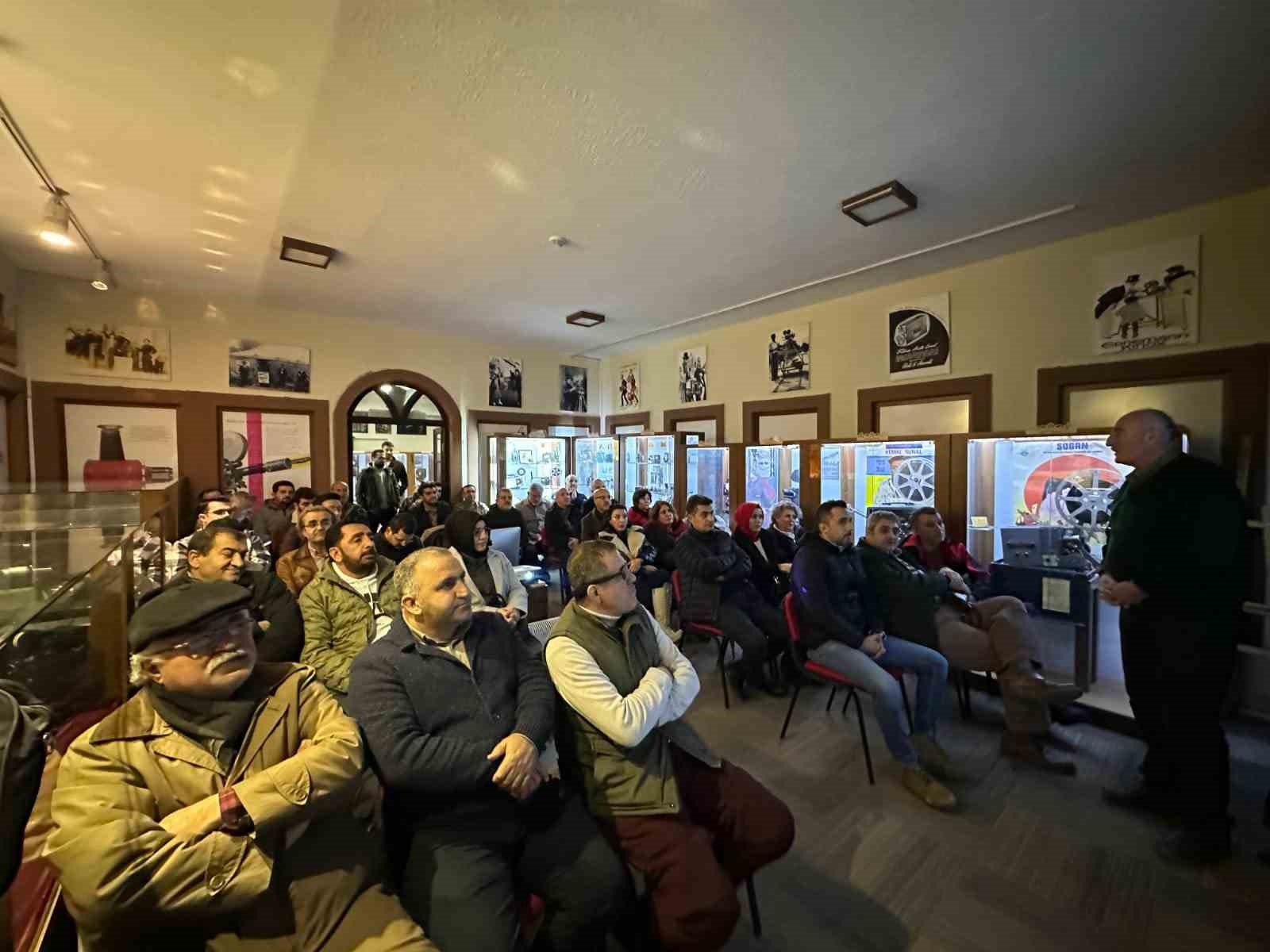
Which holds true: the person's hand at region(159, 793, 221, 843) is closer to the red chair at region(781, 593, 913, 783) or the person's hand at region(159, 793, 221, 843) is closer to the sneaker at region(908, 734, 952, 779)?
the red chair at region(781, 593, 913, 783)

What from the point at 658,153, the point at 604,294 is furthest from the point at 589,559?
the point at 604,294

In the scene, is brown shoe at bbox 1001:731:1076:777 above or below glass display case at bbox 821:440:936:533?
below

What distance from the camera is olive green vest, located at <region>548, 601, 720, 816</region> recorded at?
1555 millimetres

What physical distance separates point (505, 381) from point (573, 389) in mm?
1061

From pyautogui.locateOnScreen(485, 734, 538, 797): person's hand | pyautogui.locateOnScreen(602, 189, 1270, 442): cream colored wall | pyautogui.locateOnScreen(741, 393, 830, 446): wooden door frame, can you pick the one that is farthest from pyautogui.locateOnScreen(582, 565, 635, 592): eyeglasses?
pyautogui.locateOnScreen(602, 189, 1270, 442): cream colored wall

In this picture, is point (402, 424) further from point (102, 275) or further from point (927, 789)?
point (927, 789)

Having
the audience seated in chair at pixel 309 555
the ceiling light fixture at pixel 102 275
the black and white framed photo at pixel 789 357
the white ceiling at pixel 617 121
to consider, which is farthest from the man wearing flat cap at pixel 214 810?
the black and white framed photo at pixel 789 357

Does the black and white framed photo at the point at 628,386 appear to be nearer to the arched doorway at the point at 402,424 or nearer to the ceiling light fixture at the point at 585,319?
the ceiling light fixture at the point at 585,319

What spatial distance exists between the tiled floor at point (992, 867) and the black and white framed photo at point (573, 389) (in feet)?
18.9

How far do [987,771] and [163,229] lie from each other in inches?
239

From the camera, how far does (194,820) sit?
1.04 m

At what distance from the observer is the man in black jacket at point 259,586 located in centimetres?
211

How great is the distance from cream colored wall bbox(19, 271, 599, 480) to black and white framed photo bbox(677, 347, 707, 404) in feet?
6.44

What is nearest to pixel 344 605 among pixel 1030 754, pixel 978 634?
pixel 978 634
